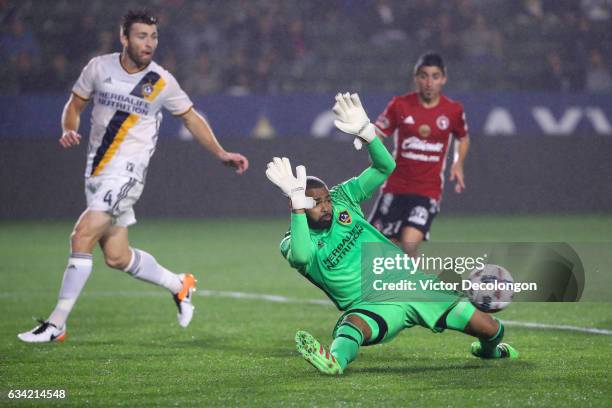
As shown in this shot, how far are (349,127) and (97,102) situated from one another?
234cm

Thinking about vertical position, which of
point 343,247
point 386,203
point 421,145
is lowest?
point 386,203

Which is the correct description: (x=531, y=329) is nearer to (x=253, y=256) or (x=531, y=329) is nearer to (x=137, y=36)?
(x=137, y=36)

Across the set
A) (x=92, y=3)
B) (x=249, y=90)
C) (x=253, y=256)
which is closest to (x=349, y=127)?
(x=253, y=256)

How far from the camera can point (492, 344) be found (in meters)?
6.65

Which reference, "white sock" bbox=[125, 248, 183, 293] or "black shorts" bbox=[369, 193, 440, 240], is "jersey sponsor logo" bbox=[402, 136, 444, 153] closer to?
"black shorts" bbox=[369, 193, 440, 240]

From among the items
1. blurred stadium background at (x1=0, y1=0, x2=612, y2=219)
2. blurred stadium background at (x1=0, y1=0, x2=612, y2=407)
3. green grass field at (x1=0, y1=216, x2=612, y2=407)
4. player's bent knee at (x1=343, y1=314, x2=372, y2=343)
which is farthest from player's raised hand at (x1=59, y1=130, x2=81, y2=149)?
blurred stadium background at (x1=0, y1=0, x2=612, y2=219)

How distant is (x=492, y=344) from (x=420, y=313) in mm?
573

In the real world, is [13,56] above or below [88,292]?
above

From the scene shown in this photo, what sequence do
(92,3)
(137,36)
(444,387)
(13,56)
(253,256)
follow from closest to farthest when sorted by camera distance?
(444,387) → (137,36) → (253,256) → (13,56) → (92,3)

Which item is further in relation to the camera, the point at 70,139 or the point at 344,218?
the point at 70,139

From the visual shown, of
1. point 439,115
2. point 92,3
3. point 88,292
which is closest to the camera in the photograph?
point 439,115

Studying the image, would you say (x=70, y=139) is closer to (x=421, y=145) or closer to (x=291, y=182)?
(x=291, y=182)

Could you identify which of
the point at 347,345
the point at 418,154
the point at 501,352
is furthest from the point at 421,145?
the point at 347,345

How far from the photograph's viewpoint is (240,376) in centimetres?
633
